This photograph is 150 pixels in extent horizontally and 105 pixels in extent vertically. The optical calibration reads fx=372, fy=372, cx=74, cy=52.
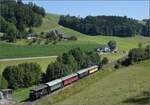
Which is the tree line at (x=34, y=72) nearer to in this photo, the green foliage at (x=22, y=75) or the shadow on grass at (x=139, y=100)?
the green foliage at (x=22, y=75)

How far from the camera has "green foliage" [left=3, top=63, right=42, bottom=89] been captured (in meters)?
73.8

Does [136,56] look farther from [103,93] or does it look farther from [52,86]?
[103,93]

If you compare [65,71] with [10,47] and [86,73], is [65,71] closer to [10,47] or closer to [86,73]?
[86,73]

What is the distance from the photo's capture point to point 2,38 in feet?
449

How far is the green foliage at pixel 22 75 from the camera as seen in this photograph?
242 feet

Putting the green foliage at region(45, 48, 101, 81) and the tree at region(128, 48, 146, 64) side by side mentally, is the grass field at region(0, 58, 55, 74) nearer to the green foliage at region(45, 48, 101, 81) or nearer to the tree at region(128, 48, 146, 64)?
the green foliage at region(45, 48, 101, 81)

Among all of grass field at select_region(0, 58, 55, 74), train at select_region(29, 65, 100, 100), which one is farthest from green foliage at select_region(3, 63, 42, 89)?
train at select_region(29, 65, 100, 100)

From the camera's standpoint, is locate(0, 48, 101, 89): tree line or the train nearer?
the train

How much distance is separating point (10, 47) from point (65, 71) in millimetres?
40935

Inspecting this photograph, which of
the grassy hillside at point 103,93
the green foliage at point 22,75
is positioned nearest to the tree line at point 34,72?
the green foliage at point 22,75

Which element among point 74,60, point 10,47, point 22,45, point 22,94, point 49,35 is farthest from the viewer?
point 49,35

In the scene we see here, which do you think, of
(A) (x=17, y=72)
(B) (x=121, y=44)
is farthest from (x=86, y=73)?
(B) (x=121, y=44)

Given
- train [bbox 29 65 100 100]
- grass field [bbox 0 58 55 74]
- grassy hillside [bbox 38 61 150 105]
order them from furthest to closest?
1. grass field [bbox 0 58 55 74]
2. train [bbox 29 65 100 100]
3. grassy hillside [bbox 38 61 150 105]

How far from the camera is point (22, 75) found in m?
75.2
